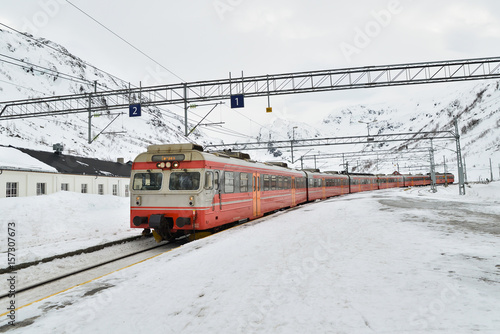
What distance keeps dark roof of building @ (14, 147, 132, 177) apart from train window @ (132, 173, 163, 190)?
1672 centimetres

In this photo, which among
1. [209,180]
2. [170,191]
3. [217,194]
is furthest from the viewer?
[217,194]

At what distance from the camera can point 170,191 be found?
982 cm

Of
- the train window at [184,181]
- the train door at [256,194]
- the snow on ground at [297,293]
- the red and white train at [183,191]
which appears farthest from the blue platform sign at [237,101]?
the snow on ground at [297,293]

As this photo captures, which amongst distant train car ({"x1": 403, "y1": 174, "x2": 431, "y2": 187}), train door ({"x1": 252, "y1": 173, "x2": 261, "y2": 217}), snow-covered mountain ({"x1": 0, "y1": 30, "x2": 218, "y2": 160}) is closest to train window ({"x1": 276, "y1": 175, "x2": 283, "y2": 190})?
train door ({"x1": 252, "y1": 173, "x2": 261, "y2": 217})

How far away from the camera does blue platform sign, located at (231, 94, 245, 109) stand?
16822mm

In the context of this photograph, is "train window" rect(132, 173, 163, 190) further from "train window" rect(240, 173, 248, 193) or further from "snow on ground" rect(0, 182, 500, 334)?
"train window" rect(240, 173, 248, 193)

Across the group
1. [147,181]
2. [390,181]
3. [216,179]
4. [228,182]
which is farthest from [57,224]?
[390,181]

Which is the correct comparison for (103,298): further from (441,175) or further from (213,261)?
(441,175)

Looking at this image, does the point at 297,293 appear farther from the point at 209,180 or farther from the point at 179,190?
the point at 179,190

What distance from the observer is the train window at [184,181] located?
972 centimetres

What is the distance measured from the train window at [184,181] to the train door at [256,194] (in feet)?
A: 15.2

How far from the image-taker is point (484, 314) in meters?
3.39

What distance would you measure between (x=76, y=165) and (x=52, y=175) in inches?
167

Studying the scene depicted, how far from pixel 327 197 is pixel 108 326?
27.5 m
